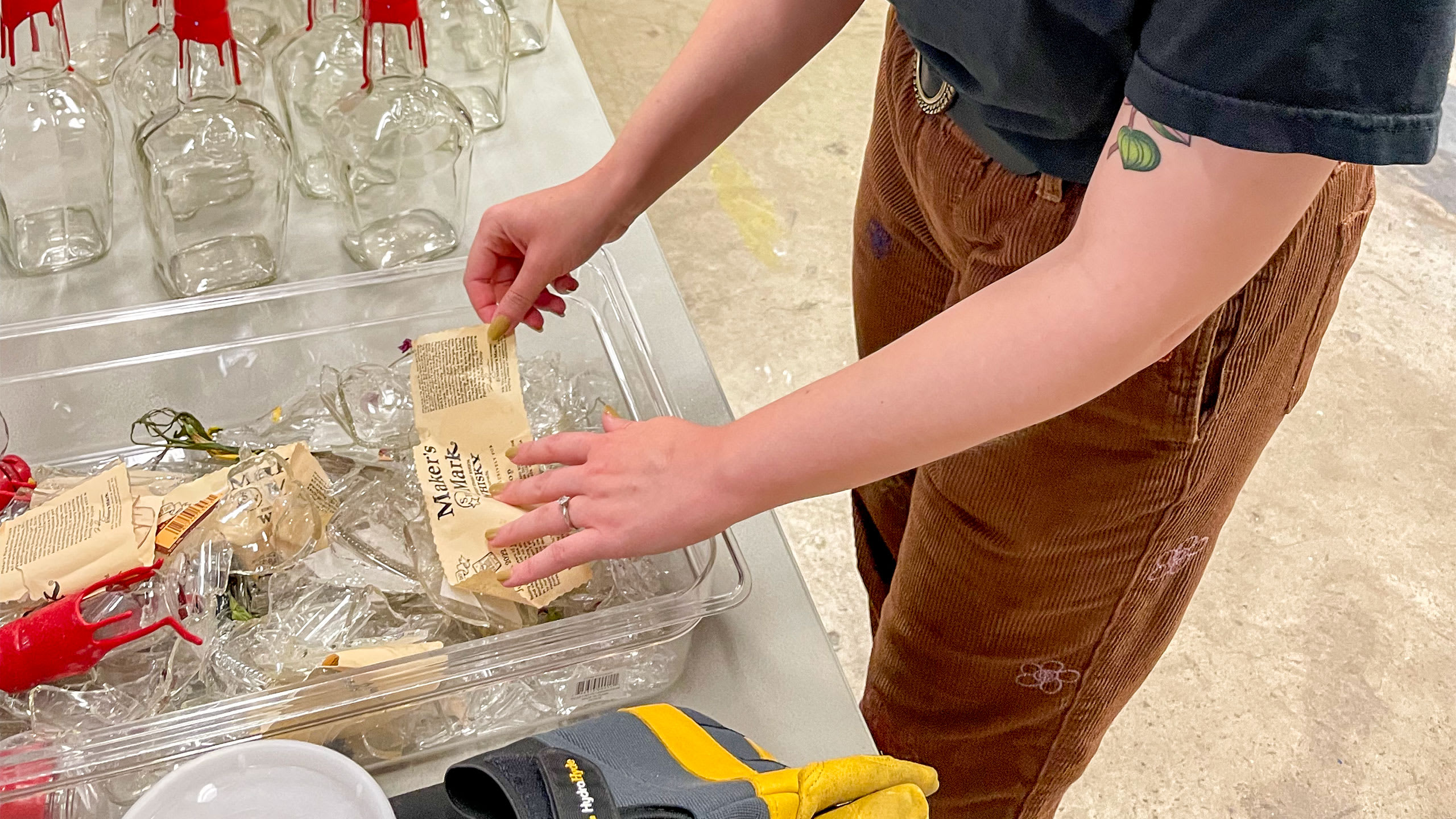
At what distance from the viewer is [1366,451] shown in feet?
7.15

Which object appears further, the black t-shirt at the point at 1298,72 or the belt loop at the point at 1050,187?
the belt loop at the point at 1050,187

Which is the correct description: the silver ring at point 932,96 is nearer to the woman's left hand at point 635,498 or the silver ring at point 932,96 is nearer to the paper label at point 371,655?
the woman's left hand at point 635,498

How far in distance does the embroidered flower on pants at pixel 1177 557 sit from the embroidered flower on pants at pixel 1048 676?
13cm

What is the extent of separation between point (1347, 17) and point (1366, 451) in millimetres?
1923

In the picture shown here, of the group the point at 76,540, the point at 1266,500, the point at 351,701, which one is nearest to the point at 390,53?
the point at 76,540

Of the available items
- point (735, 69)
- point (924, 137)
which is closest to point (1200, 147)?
point (924, 137)

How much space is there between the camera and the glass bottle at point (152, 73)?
1.04 metres

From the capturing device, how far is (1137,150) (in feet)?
1.92

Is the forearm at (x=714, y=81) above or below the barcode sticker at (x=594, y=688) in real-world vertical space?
above

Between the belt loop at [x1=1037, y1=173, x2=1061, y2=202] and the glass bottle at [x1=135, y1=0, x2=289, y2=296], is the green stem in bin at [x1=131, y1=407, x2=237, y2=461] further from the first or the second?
the belt loop at [x1=1037, y1=173, x2=1061, y2=202]

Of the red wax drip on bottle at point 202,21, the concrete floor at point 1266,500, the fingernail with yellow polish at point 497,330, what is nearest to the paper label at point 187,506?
the fingernail with yellow polish at point 497,330

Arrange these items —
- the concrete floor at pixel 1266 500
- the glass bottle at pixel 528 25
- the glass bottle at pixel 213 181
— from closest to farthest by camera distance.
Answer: the glass bottle at pixel 213 181, the glass bottle at pixel 528 25, the concrete floor at pixel 1266 500

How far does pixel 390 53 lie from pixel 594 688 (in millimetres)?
626

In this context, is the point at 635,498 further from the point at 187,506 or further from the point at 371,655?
the point at 187,506
